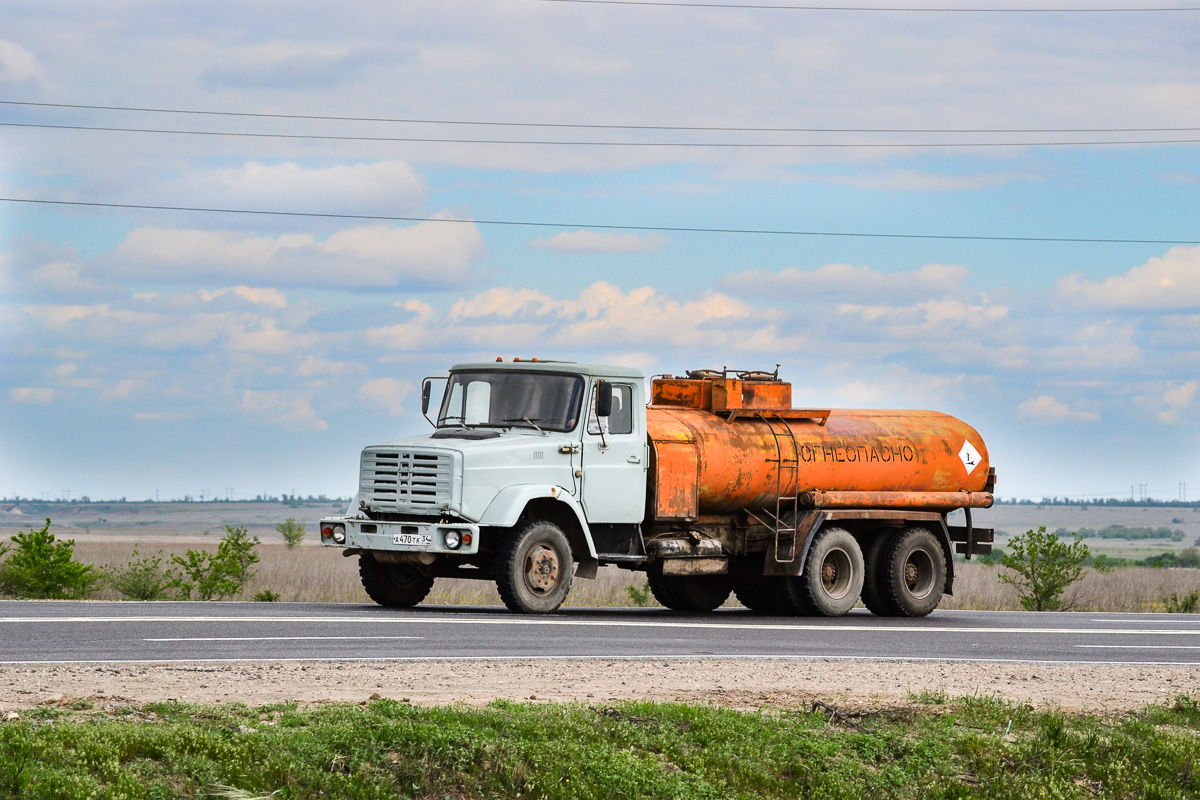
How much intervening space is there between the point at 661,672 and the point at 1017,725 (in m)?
3.03

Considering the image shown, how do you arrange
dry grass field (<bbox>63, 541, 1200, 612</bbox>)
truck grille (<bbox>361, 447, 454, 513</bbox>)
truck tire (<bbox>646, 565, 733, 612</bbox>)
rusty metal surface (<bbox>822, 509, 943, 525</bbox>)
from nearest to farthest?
truck grille (<bbox>361, 447, 454, 513</bbox>)
rusty metal surface (<bbox>822, 509, 943, 525</bbox>)
truck tire (<bbox>646, 565, 733, 612</bbox>)
dry grass field (<bbox>63, 541, 1200, 612</bbox>)

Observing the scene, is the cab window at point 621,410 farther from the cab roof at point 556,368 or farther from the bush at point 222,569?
the bush at point 222,569

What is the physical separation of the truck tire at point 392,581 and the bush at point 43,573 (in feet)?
20.3

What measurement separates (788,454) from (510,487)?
14.6 feet

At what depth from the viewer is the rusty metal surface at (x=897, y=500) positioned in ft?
67.6

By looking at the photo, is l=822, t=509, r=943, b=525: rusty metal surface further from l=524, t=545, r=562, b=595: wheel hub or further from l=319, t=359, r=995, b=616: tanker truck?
l=524, t=545, r=562, b=595: wheel hub

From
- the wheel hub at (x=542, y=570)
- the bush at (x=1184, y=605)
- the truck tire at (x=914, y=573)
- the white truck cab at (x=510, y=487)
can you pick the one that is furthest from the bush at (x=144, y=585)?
the bush at (x=1184, y=605)

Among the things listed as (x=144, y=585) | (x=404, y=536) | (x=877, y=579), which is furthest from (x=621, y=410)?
(x=144, y=585)

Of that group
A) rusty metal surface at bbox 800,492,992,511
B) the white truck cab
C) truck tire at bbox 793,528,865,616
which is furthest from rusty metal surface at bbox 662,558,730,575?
Answer: rusty metal surface at bbox 800,492,992,511

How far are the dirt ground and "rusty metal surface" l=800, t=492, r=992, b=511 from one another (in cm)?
677

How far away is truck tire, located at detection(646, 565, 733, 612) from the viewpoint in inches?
864

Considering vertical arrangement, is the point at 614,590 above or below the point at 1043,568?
below

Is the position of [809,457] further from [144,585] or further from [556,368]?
[144,585]

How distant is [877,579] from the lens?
70.2 feet
